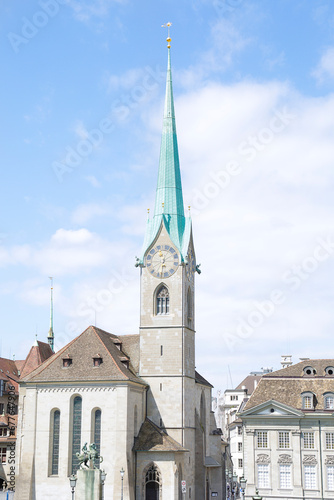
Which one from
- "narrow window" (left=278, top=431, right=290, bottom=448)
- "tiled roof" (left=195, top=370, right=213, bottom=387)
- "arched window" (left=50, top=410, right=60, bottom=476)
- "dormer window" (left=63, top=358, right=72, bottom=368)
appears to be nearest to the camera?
"arched window" (left=50, top=410, right=60, bottom=476)

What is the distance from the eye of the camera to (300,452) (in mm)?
58156

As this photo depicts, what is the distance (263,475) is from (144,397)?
11.7 m

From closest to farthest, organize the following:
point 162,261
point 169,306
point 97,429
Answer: point 97,429
point 169,306
point 162,261

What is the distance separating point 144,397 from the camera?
198 ft

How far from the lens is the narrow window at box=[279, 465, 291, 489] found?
57.8 metres

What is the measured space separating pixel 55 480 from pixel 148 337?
14.1m

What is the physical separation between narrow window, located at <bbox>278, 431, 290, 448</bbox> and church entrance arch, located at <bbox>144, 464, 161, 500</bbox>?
34.4ft

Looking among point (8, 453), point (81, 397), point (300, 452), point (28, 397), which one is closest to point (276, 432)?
point (300, 452)

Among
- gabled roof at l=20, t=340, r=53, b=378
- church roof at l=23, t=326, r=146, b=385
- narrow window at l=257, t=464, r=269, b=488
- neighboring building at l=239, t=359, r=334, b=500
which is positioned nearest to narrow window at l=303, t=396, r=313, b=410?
neighboring building at l=239, t=359, r=334, b=500

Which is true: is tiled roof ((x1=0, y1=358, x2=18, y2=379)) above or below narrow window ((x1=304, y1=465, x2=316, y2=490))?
above

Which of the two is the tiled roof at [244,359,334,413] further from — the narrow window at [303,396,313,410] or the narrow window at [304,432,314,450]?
the narrow window at [304,432,314,450]

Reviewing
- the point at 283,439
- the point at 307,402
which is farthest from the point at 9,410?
the point at 307,402

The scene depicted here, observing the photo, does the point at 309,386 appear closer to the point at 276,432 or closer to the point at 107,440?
the point at 276,432

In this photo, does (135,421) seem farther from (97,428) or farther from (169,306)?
(169,306)
